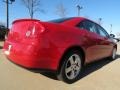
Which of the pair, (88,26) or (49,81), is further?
(88,26)

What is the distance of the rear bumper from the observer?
3998mm

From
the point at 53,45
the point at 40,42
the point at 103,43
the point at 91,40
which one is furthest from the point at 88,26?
the point at 40,42

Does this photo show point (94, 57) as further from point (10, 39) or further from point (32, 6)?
point (32, 6)

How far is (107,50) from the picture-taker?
6.96m

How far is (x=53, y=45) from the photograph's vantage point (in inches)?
164

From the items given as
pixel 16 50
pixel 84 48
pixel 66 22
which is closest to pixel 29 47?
pixel 16 50

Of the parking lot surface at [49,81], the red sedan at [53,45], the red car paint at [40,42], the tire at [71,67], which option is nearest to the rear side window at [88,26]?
the red sedan at [53,45]

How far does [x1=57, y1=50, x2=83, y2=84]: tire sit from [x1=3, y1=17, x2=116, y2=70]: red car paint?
19 centimetres

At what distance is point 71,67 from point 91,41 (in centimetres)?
101

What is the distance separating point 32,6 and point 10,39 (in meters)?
23.8

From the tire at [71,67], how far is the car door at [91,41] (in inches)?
15.0

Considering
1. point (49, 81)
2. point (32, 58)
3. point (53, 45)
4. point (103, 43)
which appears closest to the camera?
point (32, 58)

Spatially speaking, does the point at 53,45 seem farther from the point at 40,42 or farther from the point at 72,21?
the point at 72,21

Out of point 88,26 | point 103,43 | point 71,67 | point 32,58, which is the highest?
point 88,26
